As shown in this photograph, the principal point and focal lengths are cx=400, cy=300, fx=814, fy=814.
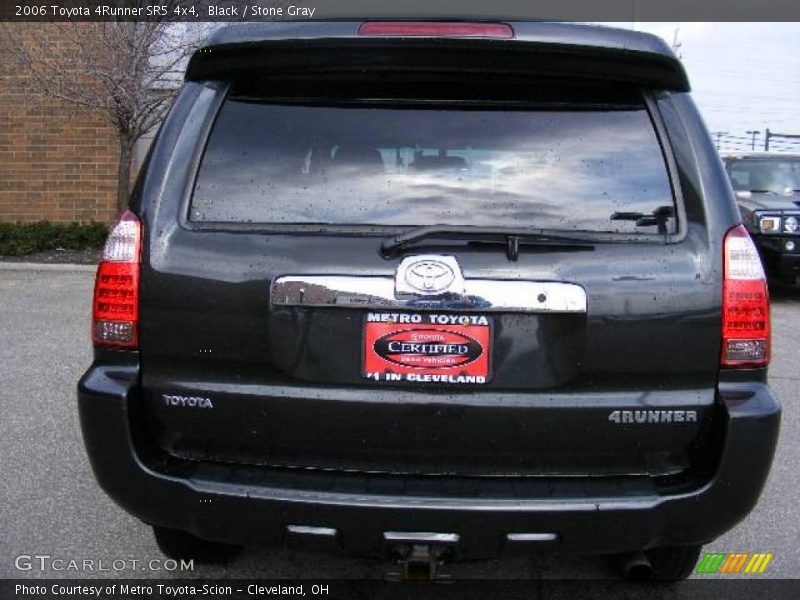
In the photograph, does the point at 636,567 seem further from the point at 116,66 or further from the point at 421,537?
the point at 116,66

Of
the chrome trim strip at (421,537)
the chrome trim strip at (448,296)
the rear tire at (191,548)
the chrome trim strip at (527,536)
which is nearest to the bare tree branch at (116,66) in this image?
the rear tire at (191,548)

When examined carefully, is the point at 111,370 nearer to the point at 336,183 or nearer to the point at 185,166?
the point at 185,166

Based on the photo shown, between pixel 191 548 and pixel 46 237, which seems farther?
pixel 46 237

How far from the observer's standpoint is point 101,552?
3301 mm

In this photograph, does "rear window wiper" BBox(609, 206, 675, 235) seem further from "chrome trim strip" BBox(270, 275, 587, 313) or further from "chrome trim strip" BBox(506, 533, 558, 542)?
"chrome trim strip" BBox(506, 533, 558, 542)

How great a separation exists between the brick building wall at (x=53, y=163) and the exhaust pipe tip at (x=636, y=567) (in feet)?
36.6

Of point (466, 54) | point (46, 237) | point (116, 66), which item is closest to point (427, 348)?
point (466, 54)

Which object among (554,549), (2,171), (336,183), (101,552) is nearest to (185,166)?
(336,183)

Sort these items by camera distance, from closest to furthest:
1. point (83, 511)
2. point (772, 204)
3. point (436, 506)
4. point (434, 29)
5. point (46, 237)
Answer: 1. point (436, 506)
2. point (434, 29)
3. point (83, 511)
4. point (772, 204)
5. point (46, 237)

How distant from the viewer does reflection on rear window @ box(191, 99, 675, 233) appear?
7.72 ft

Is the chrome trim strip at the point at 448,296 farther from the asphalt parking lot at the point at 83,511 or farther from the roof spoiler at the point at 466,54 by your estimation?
the asphalt parking lot at the point at 83,511

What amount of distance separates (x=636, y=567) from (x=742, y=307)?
3.88ft

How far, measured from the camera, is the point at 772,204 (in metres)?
9.62

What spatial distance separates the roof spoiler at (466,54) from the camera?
2.35 metres
